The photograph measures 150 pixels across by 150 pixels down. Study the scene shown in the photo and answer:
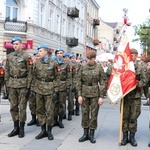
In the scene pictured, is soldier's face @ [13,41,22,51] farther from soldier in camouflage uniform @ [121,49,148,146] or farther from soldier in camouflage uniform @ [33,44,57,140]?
soldier in camouflage uniform @ [121,49,148,146]

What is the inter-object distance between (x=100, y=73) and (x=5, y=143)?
240cm

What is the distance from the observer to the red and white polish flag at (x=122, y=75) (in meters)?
7.05

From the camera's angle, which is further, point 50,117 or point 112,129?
point 112,129

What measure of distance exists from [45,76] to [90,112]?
1.22m

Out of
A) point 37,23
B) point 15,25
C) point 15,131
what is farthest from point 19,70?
point 37,23

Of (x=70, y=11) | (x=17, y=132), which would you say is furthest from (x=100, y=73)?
(x=70, y=11)

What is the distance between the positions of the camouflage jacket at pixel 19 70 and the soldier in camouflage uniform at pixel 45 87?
19 centimetres

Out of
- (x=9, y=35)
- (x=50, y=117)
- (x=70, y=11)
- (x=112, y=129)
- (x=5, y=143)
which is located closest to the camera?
(x=5, y=143)

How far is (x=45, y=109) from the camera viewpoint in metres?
7.56

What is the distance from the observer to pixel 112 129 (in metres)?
8.77

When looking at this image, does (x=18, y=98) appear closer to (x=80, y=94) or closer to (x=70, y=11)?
(x=80, y=94)

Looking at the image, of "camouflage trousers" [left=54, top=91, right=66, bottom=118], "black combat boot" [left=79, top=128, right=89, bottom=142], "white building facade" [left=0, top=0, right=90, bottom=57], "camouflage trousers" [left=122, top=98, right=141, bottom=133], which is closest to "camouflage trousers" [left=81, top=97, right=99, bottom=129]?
"black combat boot" [left=79, top=128, right=89, bottom=142]

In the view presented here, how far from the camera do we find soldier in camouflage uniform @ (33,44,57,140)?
292 inches

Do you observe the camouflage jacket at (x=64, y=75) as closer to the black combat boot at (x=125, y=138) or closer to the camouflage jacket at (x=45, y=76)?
the camouflage jacket at (x=45, y=76)
